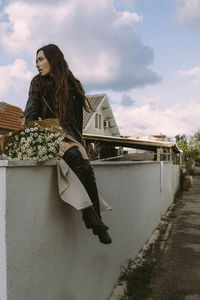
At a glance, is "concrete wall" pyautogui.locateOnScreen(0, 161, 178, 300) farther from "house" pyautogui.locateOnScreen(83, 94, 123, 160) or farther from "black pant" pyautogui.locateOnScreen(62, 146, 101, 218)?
"house" pyautogui.locateOnScreen(83, 94, 123, 160)

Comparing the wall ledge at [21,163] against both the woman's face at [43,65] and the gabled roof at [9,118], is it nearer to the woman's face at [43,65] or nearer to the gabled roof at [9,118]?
the woman's face at [43,65]

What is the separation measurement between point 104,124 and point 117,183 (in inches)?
850

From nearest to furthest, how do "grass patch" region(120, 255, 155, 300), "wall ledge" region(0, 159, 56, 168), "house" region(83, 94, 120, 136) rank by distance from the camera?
"wall ledge" region(0, 159, 56, 168) → "grass patch" region(120, 255, 155, 300) → "house" region(83, 94, 120, 136)

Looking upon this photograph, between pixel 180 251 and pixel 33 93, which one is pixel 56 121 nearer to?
pixel 33 93

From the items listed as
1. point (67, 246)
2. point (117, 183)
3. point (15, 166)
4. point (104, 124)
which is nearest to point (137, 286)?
point (117, 183)

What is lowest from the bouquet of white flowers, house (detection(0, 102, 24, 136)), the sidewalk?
the sidewalk

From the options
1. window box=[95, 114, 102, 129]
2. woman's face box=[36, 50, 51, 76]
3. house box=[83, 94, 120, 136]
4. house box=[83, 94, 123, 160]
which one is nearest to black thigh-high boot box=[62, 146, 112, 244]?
woman's face box=[36, 50, 51, 76]

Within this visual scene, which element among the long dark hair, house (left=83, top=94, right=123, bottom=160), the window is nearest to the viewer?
the long dark hair

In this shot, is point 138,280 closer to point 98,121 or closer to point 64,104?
point 64,104

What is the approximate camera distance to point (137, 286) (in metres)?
4.16

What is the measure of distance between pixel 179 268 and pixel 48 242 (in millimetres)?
3458

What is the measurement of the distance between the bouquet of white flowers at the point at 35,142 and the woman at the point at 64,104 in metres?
0.18

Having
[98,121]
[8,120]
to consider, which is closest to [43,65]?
[8,120]

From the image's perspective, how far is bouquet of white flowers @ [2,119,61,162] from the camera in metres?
2.10
